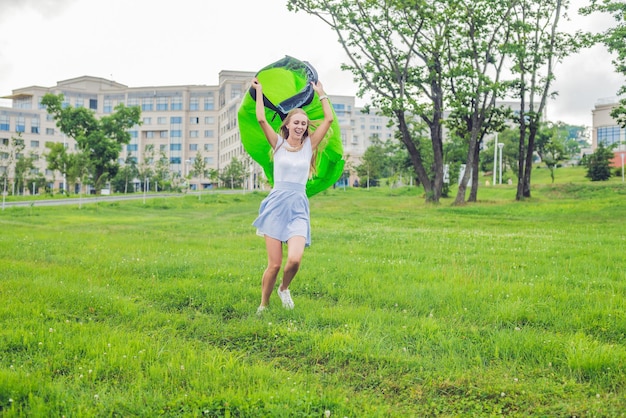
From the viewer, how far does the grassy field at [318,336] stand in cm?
476

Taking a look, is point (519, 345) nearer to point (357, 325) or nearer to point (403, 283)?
point (357, 325)

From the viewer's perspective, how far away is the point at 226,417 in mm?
4359

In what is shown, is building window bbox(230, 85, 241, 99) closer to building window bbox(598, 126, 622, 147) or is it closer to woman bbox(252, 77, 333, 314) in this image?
building window bbox(598, 126, 622, 147)

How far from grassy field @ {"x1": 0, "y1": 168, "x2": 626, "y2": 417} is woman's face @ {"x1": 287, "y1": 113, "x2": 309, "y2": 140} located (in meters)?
2.38

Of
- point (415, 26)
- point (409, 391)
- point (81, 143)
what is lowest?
point (409, 391)

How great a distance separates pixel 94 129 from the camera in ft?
207

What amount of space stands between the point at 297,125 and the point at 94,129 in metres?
60.7

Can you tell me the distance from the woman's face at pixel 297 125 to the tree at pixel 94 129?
A: 56826 mm

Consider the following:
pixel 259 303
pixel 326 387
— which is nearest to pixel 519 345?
pixel 326 387

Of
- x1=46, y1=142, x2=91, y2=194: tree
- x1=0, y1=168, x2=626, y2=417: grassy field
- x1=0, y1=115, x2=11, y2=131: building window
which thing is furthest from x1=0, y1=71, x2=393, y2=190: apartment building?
x1=0, y1=168, x2=626, y2=417: grassy field

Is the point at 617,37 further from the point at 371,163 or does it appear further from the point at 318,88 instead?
the point at 371,163

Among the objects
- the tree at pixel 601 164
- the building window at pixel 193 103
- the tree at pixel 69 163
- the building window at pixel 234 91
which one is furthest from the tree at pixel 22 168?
the tree at pixel 601 164

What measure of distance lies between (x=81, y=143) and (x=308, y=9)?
35.8 meters

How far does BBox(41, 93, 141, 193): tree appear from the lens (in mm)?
61062
